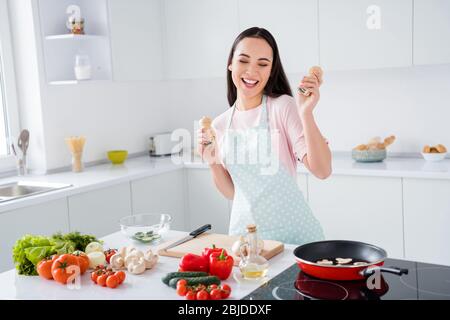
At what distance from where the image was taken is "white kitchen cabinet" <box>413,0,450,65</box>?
3.20m

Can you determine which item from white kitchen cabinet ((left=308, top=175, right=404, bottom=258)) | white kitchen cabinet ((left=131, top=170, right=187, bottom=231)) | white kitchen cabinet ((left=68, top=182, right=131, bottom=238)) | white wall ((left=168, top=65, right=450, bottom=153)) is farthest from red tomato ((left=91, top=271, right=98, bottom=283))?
white wall ((left=168, top=65, right=450, bottom=153))

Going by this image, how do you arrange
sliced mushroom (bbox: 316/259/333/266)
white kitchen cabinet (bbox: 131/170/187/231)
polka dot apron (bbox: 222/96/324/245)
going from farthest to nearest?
white kitchen cabinet (bbox: 131/170/187/231), polka dot apron (bbox: 222/96/324/245), sliced mushroom (bbox: 316/259/333/266)

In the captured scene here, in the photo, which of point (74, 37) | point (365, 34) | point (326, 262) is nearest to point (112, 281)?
point (326, 262)

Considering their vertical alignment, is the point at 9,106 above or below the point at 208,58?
below

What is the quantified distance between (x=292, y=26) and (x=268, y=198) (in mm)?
1854

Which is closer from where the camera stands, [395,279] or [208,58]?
[395,279]

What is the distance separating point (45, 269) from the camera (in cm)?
164

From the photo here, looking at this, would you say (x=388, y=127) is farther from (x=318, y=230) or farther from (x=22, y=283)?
(x=22, y=283)

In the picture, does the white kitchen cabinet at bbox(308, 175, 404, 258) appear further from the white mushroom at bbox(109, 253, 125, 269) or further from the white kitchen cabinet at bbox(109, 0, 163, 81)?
the white mushroom at bbox(109, 253, 125, 269)

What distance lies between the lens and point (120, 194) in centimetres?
338

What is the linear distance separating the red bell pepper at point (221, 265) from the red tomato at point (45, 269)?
1.57 ft

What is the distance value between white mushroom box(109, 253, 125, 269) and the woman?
1.73 ft

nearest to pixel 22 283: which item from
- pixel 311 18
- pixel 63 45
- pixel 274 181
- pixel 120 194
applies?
pixel 274 181
